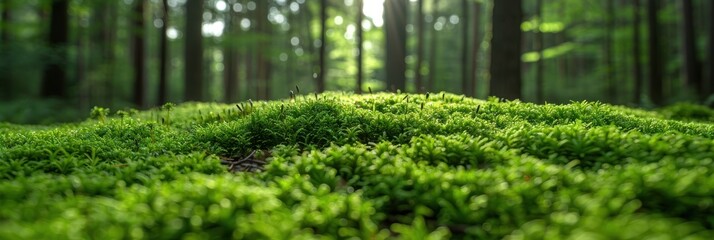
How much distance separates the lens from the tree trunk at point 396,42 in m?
16.4

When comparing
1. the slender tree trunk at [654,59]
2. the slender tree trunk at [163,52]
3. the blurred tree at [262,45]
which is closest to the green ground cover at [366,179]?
the slender tree trunk at [163,52]

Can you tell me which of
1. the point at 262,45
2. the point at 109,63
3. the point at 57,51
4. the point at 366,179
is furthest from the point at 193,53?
the point at 366,179

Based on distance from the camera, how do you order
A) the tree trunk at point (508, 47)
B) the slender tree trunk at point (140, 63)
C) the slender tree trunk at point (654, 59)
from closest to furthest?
the tree trunk at point (508, 47) < the slender tree trunk at point (140, 63) < the slender tree trunk at point (654, 59)

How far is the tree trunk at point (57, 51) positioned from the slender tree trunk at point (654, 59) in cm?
1912

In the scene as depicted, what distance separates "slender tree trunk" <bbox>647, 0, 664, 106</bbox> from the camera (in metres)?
14.8

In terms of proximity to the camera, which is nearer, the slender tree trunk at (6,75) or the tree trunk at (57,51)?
the tree trunk at (57,51)

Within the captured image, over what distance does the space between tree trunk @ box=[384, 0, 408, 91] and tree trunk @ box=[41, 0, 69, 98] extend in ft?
35.8

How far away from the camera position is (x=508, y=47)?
8.02m

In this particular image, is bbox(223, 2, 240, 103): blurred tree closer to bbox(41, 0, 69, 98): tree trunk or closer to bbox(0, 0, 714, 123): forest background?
bbox(0, 0, 714, 123): forest background

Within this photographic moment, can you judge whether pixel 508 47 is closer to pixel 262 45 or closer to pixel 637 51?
pixel 637 51

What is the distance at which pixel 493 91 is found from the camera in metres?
8.12

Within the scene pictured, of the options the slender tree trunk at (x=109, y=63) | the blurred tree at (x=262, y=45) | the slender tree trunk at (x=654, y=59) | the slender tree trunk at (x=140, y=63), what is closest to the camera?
the slender tree trunk at (x=140, y=63)

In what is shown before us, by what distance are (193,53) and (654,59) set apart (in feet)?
47.6

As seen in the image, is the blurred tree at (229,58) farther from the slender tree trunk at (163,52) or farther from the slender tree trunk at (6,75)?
the slender tree trunk at (6,75)
